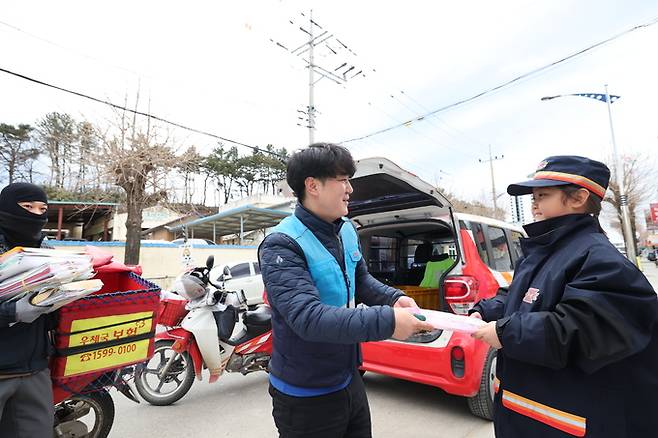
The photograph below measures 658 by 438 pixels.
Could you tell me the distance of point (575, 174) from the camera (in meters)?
1.53

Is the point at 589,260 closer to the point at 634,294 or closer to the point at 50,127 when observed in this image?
the point at 634,294

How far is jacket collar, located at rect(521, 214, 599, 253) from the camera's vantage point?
1.49 meters

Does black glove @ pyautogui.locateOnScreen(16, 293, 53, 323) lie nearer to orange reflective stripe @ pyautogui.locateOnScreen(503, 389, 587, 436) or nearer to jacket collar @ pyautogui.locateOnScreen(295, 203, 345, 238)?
jacket collar @ pyautogui.locateOnScreen(295, 203, 345, 238)

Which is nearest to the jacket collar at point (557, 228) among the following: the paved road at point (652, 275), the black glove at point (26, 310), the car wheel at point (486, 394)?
the car wheel at point (486, 394)

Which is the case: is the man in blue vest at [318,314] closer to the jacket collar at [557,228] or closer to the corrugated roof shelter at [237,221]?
the jacket collar at [557,228]

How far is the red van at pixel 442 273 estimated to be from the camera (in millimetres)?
3115

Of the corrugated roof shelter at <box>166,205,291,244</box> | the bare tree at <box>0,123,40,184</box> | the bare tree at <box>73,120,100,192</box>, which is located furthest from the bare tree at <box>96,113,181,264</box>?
the bare tree at <box>0,123,40,184</box>

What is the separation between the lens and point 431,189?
Answer: 3270 millimetres

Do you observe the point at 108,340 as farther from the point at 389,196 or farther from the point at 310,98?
the point at 310,98

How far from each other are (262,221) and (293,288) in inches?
825

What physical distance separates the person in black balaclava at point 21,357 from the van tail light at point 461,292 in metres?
2.84

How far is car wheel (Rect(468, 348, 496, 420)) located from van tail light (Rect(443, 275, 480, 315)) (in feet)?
1.48

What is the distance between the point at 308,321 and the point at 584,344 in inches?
34.8

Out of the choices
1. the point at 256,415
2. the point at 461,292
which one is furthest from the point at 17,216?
the point at 461,292
